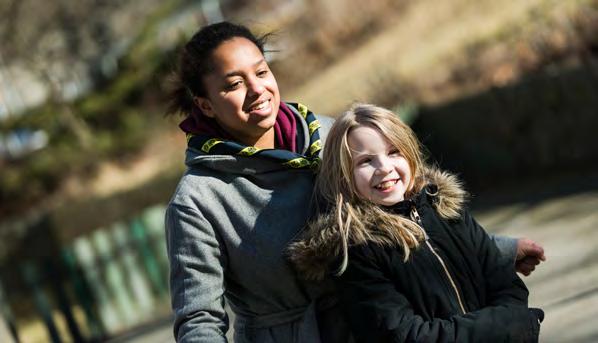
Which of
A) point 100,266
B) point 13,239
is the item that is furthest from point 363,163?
point 13,239

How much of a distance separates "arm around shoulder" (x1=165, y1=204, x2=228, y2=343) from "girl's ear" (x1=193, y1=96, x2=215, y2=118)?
289mm

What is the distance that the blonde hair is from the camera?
2.33 meters

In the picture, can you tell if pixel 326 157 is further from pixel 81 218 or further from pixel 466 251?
pixel 81 218

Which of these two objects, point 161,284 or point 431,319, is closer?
point 431,319

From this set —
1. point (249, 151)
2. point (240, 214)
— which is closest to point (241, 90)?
point (249, 151)

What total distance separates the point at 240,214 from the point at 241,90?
331mm

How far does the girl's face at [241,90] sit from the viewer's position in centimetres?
256

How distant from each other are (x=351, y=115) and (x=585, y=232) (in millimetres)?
4552

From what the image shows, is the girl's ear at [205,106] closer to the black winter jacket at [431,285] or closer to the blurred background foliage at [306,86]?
the black winter jacket at [431,285]

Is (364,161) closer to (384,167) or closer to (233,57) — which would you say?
(384,167)

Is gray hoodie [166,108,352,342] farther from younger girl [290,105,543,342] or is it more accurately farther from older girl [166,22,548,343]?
younger girl [290,105,543,342]

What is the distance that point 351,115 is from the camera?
250 centimetres

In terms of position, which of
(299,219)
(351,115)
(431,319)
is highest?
(351,115)

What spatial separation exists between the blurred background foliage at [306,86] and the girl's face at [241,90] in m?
6.36
